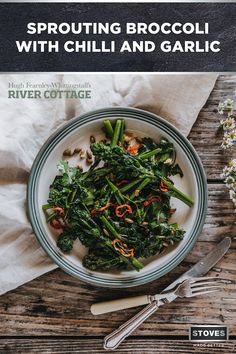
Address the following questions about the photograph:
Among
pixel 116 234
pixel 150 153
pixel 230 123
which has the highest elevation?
pixel 230 123

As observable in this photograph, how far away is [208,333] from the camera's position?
1.50 m

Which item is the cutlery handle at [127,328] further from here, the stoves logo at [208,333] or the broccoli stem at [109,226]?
the broccoli stem at [109,226]

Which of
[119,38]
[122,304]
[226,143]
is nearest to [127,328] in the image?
[122,304]

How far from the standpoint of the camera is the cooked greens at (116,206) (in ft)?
4.64

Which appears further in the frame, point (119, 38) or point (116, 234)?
point (119, 38)

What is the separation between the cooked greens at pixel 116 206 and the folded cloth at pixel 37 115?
3.8 inches

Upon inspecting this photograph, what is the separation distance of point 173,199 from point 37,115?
501 mm

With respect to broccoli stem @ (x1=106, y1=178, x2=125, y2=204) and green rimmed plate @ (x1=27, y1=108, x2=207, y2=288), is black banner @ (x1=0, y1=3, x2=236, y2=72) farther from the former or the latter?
broccoli stem @ (x1=106, y1=178, x2=125, y2=204)

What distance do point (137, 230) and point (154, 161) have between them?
0.22 m

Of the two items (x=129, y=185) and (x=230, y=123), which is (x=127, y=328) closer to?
(x=129, y=185)

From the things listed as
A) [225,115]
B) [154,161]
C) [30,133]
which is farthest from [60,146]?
[225,115]

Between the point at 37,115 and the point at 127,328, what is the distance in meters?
0.72

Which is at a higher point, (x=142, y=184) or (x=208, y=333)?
(x=142, y=184)

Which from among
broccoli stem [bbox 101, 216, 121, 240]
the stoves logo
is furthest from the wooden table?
broccoli stem [bbox 101, 216, 121, 240]
